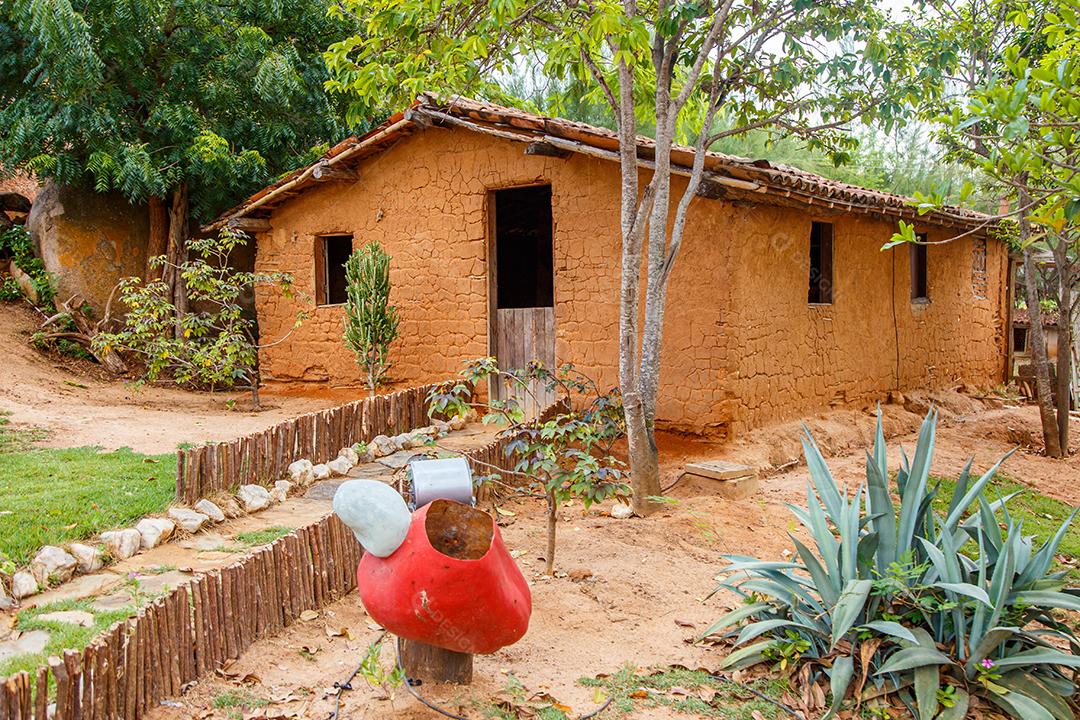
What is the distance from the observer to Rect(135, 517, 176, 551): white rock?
4.43 metres

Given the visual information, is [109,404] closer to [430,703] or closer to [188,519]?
[188,519]

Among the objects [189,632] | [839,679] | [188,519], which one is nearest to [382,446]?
[188,519]

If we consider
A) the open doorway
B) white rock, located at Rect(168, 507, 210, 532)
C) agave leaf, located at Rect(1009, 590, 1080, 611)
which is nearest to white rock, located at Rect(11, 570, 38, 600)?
white rock, located at Rect(168, 507, 210, 532)

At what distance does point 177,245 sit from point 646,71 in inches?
302

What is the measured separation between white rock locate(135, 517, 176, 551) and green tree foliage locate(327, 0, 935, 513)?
3.07 metres

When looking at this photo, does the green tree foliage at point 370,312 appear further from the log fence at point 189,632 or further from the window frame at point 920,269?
the window frame at point 920,269

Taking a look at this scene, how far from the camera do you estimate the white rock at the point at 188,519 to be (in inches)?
185

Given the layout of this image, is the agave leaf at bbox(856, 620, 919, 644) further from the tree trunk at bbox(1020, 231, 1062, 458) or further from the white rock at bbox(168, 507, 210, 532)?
the tree trunk at bbox(1020, 231, 1062, 458)

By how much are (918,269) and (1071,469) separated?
3.51 m

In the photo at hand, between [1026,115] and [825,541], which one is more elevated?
[1026,115]

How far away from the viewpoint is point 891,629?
3262 millimetres

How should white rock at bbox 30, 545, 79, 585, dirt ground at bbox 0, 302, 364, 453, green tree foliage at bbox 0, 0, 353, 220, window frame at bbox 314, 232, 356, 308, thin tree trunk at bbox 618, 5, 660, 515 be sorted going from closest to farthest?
white rock at bbox 30, 545, 79, 585, thin tree trunk at bbox 618, 5, 660, 515, dirt ground at bbox 0, 302, 364, 453, window frame at bbox 314, 232, 356, 308, green tree foliage at bbox 0, 0, 353, 220

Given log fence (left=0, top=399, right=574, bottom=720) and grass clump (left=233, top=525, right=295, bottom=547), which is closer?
log fence (left=0, top=399, right=574, bottom=720)

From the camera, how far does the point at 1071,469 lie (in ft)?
28.9
